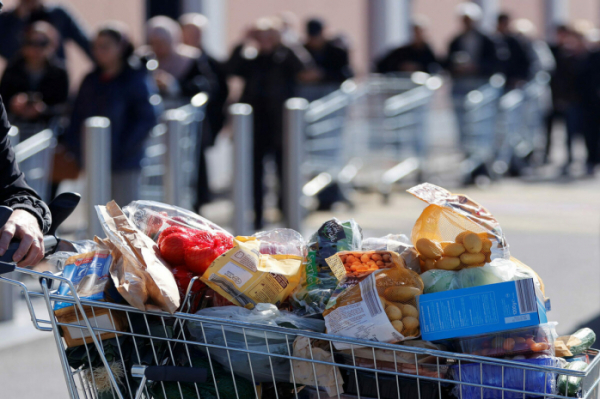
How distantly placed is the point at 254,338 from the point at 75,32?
7068 millimetres

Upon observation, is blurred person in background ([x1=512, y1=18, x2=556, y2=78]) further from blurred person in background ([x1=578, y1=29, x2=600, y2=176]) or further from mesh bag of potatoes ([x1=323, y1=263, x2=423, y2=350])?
mesh bag of potatoes ([x1=323, y1=263, x2=423, y2=350])

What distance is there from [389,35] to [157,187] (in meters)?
11.2

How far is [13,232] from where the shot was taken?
6.60 feet

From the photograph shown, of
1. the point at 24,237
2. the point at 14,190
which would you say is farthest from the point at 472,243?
the point at 14,190

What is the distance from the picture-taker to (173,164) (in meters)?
6.23

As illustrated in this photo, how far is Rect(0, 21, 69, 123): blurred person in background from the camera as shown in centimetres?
696

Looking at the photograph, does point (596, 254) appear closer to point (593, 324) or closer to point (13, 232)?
point (593, 324)

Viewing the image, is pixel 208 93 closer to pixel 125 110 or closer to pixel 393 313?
pixel 125 110

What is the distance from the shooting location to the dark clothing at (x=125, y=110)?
6.16 meters

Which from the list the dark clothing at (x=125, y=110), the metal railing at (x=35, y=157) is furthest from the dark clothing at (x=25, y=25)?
the metal railing at (x=35, y=157)

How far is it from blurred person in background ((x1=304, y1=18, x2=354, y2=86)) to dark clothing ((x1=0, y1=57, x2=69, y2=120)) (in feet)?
11.5

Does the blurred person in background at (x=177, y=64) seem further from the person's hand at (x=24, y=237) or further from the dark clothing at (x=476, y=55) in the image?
the person's hand at (x=24, y=237)

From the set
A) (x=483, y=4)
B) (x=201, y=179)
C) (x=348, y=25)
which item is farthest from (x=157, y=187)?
(x=483, y=4)

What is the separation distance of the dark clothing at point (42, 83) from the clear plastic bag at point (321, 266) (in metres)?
5.25
